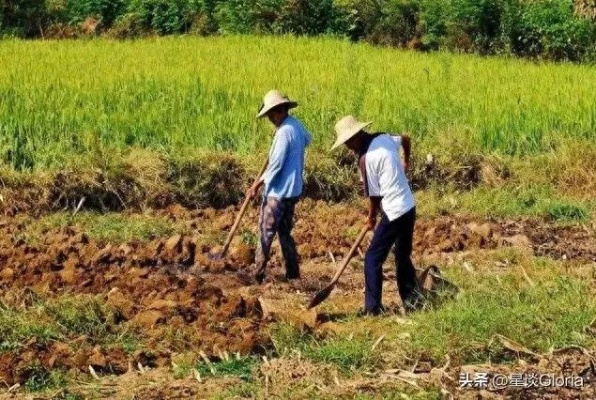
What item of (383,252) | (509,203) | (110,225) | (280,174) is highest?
(280,174)

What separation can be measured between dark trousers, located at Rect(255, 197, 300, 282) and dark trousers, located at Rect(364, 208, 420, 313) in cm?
101

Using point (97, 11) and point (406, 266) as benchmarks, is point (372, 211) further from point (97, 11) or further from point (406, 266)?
point (97, 11)

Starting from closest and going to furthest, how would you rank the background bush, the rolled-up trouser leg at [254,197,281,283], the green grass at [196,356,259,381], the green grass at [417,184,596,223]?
the green grass at [196,356,259,381] < the rolled-up trouser leg at [254,197,281,283] < the green grass at [417,184,596,223] < the background bush

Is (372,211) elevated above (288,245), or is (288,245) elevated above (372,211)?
(372,211)

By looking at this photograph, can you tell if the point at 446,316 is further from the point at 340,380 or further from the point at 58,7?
the point at 58,7

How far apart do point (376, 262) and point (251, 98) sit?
17.4ft

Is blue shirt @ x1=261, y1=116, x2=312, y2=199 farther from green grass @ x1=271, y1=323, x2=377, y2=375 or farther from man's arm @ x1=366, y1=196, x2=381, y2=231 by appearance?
green grass @ x1=271, y1=323, x2=377, y2=375

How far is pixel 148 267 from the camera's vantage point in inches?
283

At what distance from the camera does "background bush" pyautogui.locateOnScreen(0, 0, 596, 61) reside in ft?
53.8

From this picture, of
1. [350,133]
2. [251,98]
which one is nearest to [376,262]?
[350,133]

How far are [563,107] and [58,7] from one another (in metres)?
11.0

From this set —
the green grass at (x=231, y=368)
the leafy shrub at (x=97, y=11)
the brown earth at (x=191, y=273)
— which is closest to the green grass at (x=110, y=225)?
the brown earth at (x=191, y=273)

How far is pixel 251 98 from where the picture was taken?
1093 centimetres

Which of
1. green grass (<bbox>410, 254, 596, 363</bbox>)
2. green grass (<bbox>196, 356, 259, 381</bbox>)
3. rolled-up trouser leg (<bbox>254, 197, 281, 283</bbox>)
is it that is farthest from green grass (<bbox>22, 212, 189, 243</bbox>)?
green grass (<bbox>196, 356, 259, 381</bbox>)
